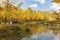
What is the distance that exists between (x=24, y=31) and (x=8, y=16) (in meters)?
0.50

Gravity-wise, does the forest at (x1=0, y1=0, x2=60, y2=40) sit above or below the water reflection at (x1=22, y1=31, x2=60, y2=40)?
above

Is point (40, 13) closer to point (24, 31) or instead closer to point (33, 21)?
point (33, 21)

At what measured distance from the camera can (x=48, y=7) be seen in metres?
3.83

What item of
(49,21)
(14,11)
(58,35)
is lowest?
(58,35)

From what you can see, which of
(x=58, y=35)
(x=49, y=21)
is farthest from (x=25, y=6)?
(x=58, y=35)

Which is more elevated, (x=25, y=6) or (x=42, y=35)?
(x=25, y=6)

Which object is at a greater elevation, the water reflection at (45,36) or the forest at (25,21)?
the forest at (25,21)

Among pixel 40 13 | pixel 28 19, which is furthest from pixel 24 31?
pixel 40 13

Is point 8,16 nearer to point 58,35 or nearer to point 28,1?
point 28,1

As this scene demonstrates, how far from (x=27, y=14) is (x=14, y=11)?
30 centimetres

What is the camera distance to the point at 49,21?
3.82 meters

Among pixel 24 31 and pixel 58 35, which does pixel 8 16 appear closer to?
pixel 24 31

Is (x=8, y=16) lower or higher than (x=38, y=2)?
lower

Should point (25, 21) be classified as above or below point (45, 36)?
above
